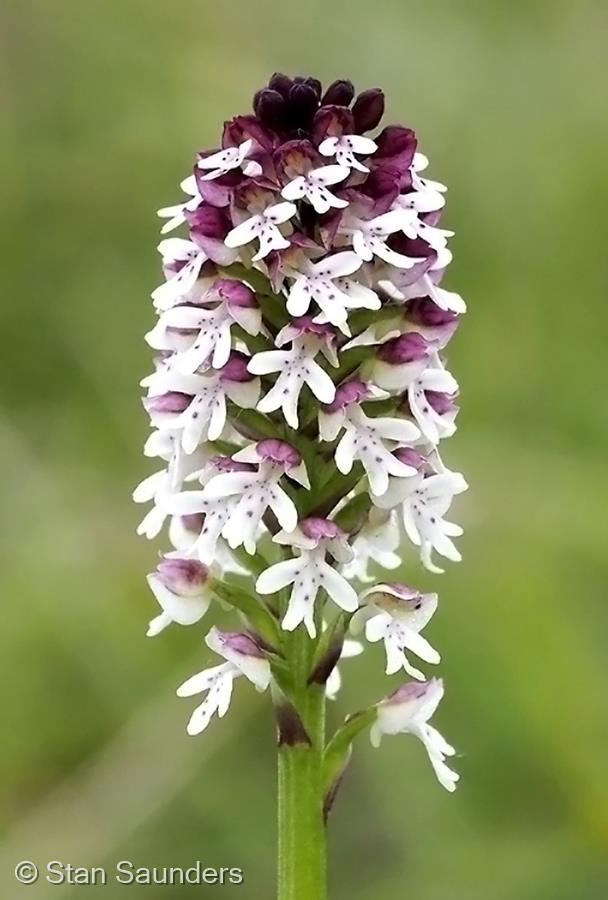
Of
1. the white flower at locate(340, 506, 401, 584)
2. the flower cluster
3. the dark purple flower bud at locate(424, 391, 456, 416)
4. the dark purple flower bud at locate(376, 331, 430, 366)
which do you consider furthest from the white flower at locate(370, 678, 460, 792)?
the dark purple flower bud at locate(376, 331, 430, 366)

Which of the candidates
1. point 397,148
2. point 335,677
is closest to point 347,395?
point 397,148

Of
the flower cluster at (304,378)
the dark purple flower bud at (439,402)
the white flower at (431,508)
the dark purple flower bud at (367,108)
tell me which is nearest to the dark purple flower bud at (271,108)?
the flower cluster at (304,378)

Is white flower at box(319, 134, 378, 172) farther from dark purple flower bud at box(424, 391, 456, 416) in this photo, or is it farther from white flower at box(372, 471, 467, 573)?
white flower at box(372, 471, 467, 573)

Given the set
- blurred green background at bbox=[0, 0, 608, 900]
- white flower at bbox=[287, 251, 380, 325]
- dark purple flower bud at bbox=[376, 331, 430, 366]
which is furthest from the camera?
blurred green background at bbox=[0, 0, 608, 900]

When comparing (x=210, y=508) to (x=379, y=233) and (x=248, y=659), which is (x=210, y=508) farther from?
(x=379, y=233)

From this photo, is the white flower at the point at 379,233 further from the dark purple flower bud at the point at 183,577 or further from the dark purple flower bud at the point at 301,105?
the dark purple flower bud at the point at 183,577

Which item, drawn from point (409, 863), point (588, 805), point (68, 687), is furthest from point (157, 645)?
point (588, 805)

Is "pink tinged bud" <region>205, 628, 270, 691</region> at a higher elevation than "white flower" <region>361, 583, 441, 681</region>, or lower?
higher
